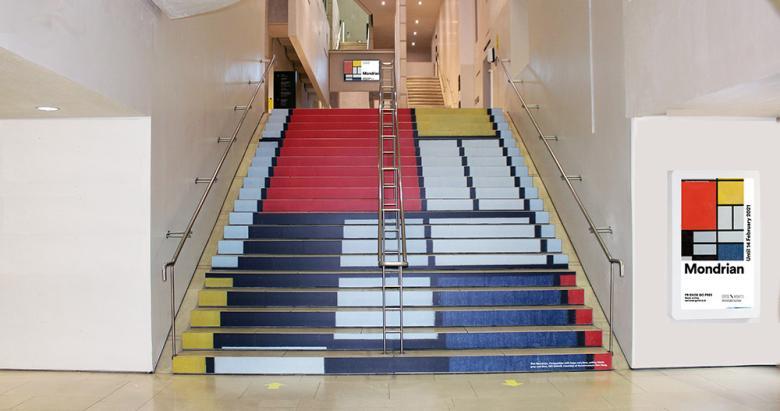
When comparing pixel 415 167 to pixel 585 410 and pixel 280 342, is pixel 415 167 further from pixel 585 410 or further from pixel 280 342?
pixel 585 410

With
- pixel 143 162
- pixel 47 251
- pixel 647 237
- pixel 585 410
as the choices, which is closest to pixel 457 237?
pixel 647 237

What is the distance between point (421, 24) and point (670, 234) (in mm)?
20993

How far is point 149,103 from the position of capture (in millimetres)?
4547

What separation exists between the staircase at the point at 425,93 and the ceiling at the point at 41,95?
17415 millimetres

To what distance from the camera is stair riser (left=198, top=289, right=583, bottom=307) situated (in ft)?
17.3

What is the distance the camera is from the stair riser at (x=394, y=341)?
4.78m

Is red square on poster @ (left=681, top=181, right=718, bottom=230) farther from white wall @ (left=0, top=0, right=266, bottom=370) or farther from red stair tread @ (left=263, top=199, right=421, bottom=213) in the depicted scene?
white wall @ (left=0, top=0, right=266, bottom=370)

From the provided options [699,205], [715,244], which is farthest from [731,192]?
[715,244]

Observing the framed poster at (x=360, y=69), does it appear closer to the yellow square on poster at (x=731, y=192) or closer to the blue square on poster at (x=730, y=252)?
the yellow square on poster at (x=731, y=192)

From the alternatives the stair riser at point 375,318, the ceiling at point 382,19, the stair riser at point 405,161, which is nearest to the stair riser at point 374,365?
the stair riser at point 375,318

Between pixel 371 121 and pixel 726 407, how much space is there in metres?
6.38

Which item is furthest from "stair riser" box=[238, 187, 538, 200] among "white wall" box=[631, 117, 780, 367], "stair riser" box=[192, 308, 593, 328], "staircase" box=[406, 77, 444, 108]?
"staircase" box=[406, 77, 444, 108]

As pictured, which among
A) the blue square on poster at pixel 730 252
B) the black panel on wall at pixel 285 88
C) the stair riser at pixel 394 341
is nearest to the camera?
the blue square on poster at pixel 730 252

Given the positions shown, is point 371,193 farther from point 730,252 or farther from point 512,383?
point 730,252
